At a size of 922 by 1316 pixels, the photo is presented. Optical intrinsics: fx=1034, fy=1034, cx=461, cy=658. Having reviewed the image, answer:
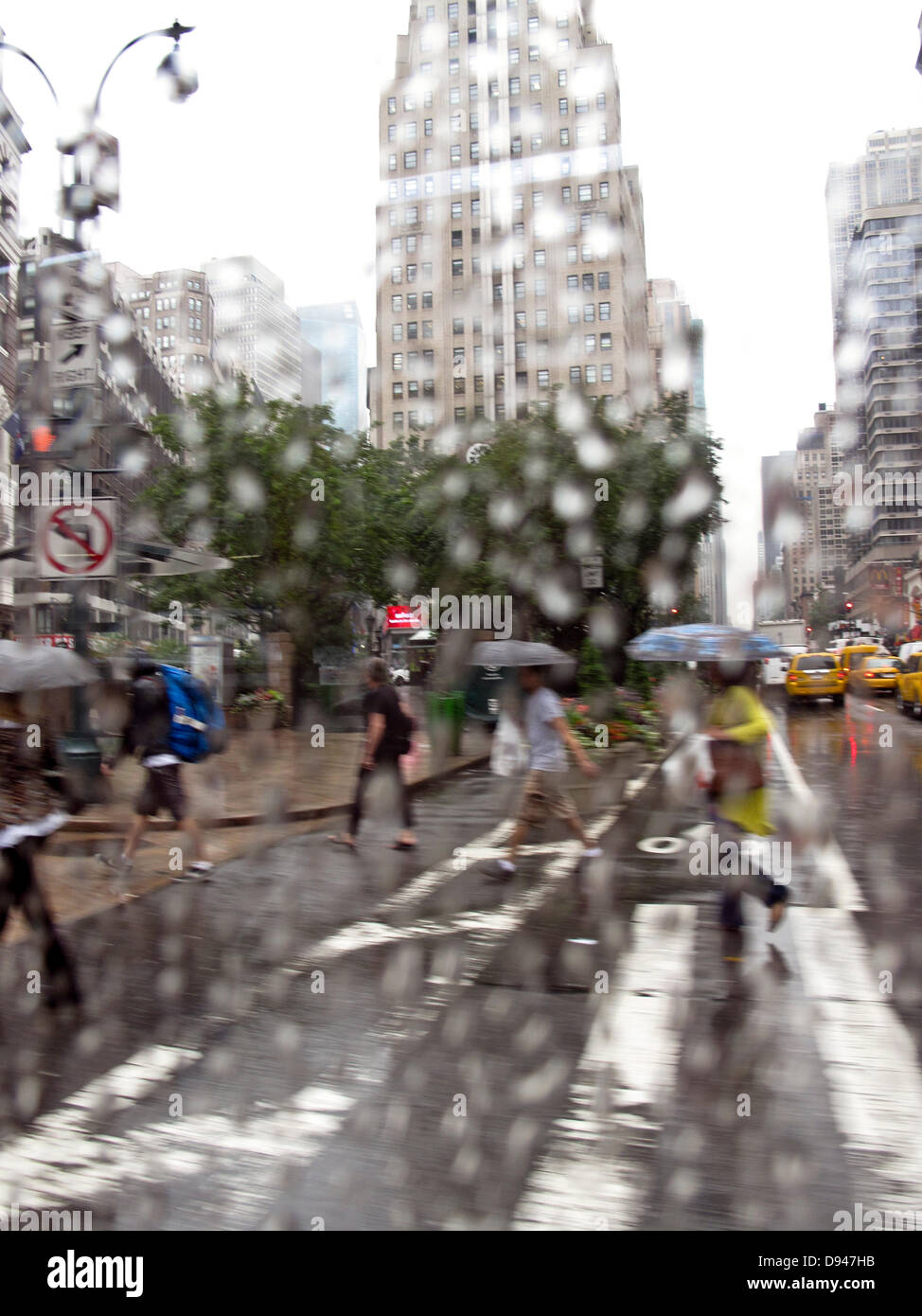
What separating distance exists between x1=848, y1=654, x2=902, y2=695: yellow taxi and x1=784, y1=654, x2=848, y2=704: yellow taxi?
10.6 feet

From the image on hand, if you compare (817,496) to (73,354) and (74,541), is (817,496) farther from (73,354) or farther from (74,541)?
(74,541)

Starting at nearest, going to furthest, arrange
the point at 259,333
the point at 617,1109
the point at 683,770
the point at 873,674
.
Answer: the point at 617,1109 < the point at 683,770 < the point at 873,674 < the point at 259,333

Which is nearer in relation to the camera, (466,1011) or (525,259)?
(466,1011)

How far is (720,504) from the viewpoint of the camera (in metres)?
33.1

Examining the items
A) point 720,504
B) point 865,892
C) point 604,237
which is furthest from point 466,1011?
point 604,237

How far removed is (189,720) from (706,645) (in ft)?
14.4

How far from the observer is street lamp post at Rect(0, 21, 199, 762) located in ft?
35.2

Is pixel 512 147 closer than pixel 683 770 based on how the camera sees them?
No

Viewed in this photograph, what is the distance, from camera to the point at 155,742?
7496 millimetres

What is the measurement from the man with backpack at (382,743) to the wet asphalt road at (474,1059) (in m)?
1.60

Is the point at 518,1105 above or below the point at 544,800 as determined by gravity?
below

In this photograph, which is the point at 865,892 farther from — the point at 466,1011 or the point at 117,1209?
the point at 117,1209

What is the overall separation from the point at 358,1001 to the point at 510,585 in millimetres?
22534

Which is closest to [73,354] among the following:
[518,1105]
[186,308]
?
[518,1105]
